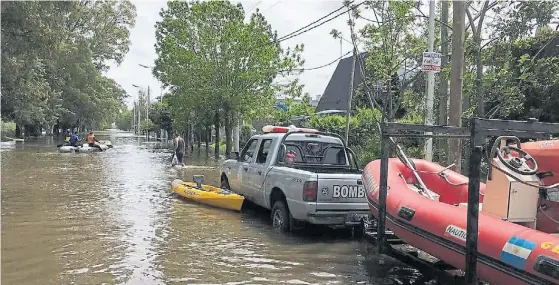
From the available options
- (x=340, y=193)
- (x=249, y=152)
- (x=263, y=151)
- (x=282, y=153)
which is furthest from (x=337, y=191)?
(x=249, y=152)

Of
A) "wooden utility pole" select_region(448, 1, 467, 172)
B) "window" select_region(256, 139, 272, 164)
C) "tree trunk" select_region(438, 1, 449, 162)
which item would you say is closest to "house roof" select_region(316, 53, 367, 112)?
"tree trunk" select_region(438, 1, 449, 162)

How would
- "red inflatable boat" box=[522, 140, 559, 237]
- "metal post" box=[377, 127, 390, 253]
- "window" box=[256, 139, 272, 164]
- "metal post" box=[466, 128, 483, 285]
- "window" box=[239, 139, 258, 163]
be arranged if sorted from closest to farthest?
"metal post" box=[466, 128, 483, 285], "red inflatable boat" box=[522, 140, 559, 237], "metal post" box=[377, 127, 390, 253], "window" box=[256, 139, 272, 164], "window" box=[239, 139, 258, 163]

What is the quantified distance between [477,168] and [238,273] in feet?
10.7

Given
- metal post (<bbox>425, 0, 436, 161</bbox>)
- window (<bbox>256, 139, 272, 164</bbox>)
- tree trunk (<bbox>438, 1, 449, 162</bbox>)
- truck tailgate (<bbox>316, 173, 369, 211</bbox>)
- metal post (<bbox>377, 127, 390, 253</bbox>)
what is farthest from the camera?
metal post (<bbox>425, 0, 436, 161</bbox>)

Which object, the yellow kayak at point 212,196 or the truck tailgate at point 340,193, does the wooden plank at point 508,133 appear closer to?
the truck tailgate at point 340,193

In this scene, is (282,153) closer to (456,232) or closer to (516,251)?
(456,232)

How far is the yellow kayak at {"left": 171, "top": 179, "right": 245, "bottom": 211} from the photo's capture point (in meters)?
10.4

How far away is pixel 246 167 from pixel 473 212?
6228 millimetres

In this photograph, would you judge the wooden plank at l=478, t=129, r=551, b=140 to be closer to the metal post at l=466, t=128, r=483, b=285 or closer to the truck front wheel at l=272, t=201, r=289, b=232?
the metal post at l=466, t=128, r=483, b=285

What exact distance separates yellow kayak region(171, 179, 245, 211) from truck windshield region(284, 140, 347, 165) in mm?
1740

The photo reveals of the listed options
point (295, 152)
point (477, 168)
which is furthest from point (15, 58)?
point (477, 168)

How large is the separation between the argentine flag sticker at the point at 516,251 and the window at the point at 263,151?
5.65 meters

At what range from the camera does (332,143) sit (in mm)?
9508

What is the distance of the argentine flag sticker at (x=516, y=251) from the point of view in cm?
418
